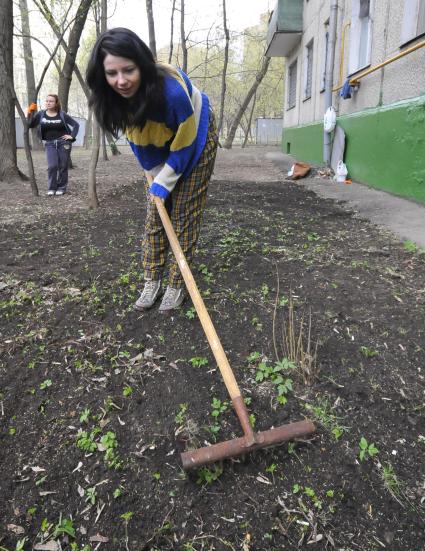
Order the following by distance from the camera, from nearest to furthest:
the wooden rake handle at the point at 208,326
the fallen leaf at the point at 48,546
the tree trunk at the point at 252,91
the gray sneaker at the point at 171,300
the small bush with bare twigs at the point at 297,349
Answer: the fallen leaf at the point at 48,546, the wooden rake handle at the point at 208,326, the small bush with bare twigs at the point at 297,349, the gray sneaker at the point at 171,300, the tree trunk at the point at 252,91

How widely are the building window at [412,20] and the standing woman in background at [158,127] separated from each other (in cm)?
421

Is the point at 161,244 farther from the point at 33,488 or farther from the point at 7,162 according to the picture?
the point at 7,162

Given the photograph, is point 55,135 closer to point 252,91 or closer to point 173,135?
point 173,135

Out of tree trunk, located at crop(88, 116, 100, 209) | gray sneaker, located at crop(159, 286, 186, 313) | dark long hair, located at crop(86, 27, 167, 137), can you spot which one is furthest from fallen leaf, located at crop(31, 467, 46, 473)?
tree trunk, located at crop(88, 116, 100, 209)

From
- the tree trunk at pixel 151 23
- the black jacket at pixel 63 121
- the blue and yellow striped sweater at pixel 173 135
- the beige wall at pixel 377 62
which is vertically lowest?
the blue and yellow striped sweater at pixel 173 135

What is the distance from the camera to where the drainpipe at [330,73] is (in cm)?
826

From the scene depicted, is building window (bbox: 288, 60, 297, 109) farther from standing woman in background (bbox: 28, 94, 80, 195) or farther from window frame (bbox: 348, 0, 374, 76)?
standing woman in background (bbox: 28, 94, 80, 195)

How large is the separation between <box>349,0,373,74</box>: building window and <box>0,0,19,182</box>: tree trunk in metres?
5.80

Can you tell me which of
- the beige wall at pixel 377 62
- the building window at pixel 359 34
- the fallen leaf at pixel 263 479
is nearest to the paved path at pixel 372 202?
the beige wall at pixel 377 62

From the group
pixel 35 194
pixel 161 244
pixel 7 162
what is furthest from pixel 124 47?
pixel 7 162

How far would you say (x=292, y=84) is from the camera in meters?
14.2

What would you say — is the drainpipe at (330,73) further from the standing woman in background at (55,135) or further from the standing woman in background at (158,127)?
the standing woman in background at (158,127)

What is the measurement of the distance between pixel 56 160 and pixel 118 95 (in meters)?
5.04

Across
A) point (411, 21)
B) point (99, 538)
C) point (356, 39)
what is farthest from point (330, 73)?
point (99, 538)
